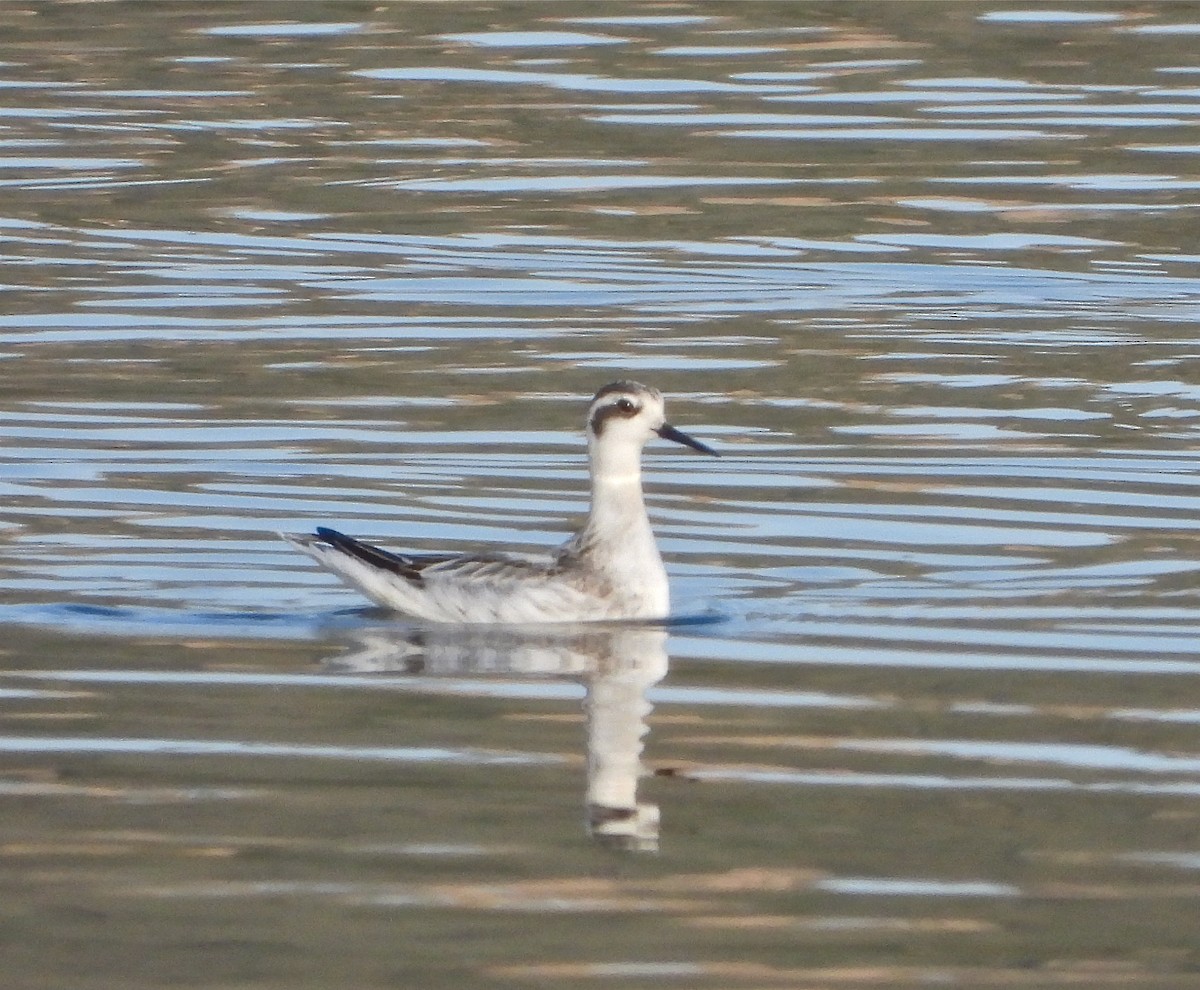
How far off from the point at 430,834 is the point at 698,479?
671 cm

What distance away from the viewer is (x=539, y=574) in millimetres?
12781

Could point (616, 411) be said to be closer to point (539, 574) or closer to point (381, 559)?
point (539, 574)

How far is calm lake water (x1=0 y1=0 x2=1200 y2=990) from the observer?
8750 millimetres

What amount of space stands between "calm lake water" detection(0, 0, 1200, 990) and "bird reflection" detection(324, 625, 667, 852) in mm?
34

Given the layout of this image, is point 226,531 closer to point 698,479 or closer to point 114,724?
point 698,479

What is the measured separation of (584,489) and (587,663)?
3380mm

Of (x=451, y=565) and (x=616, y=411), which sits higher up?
(x=616, y=411)

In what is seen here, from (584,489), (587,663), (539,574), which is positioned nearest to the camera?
(587,663)

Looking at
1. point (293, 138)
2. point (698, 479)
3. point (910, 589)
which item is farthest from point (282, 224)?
point (910, 589)

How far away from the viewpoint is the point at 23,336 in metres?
19.9

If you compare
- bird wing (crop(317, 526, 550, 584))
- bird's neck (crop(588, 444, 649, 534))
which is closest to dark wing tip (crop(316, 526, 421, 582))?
bird wing (crop(317, 526, 550, 584))

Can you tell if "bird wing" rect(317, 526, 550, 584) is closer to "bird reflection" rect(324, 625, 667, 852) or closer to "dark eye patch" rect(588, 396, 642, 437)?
"bird reflection" rect(324, 625, 667, 852)

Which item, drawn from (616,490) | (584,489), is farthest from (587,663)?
(584,489)

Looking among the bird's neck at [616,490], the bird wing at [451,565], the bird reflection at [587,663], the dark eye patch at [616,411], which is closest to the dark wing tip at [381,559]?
the bird wing at [451,565]
